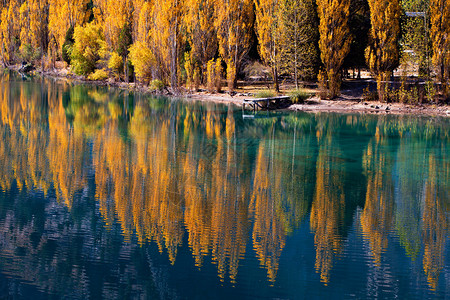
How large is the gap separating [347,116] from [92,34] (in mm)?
27948

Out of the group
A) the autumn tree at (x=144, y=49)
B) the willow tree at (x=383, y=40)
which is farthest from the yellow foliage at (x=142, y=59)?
the willow tree at (x=383, y=40)

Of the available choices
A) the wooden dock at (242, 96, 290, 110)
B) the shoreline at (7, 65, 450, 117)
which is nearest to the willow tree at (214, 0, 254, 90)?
the shoreline at (7, 65, 450, 117)

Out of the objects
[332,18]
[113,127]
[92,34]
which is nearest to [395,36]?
[332,18]

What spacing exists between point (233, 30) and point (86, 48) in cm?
1701

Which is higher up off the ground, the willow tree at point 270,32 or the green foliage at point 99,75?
the willow tree at point 270,32

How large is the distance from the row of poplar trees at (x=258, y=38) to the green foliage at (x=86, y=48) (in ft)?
0.52

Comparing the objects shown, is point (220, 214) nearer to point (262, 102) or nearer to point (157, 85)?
point (262, 102)

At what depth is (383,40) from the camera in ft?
98.8

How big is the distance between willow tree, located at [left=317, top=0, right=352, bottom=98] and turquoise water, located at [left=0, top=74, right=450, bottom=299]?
32.8 ft

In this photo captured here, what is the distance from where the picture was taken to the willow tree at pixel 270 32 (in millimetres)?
33500

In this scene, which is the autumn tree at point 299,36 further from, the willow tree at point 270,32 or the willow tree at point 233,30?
the willow tree at point 233,30

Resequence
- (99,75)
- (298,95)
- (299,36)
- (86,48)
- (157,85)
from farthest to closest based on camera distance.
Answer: (86,48), (99,75), (157,85), (299,36), (298,95)

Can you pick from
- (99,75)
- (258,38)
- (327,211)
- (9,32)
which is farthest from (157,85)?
(9,32)

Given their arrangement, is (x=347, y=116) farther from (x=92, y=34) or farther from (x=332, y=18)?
(x=92, y=34)
